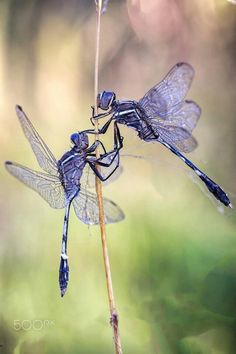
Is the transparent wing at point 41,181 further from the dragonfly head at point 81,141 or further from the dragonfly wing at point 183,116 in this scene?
the dragonfly wing at point 183,116

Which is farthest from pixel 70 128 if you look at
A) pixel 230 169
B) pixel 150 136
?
pixel 230 169

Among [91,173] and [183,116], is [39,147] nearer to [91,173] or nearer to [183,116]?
[91,173]

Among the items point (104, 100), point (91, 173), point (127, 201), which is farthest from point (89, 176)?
point (127, 201)

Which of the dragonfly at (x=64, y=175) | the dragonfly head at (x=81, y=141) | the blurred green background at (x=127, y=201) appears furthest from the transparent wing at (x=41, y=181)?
the blurred green background at (x=127, y=201)

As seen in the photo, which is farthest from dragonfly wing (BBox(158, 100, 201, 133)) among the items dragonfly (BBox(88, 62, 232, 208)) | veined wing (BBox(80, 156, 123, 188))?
veined wing (BBox(80, 156, 123, 188))

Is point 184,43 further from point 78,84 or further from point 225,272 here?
point 225,272

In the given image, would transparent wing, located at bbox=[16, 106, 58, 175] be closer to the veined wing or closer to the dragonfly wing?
the veined wing

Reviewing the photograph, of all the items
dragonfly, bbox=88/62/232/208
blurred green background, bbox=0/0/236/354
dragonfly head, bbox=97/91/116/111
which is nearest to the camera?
dragonfly head, bbox=97/91/116/111
